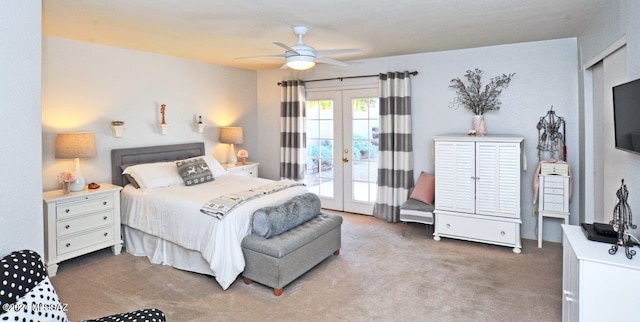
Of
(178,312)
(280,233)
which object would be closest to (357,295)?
(280,233)

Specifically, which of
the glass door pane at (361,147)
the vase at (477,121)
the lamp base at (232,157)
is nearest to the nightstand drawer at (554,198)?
the vase at (477,121)

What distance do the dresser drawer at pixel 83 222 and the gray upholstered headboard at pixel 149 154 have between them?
0.63m

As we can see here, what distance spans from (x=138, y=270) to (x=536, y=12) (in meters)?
4.49

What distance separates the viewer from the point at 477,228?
437 cm

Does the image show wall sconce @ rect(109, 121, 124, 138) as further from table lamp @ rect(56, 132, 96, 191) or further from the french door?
the french door

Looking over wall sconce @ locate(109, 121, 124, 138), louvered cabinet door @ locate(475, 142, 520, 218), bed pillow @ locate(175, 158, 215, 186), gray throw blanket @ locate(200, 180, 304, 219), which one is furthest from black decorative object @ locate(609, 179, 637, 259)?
wall sconce @ locate(109, 121, 124, 138)

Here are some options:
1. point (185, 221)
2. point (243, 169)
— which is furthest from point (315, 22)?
point (243, 169)

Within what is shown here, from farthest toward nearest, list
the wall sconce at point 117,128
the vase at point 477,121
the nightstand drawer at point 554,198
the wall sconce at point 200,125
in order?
the wall sconce at point 200,125
the vase at point 477,121
the wall sconce at point 117,128
the nightstand drawer at point 554,198

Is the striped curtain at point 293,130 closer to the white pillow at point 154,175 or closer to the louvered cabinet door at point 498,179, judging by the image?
the white pillow at point 154,175

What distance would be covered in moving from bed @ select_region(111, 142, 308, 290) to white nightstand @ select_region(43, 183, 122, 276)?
200mm

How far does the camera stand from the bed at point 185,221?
3.29 m

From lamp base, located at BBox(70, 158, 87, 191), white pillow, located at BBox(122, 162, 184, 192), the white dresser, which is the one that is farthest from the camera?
white pillow, located at BBox(122, 162, 184, 192)

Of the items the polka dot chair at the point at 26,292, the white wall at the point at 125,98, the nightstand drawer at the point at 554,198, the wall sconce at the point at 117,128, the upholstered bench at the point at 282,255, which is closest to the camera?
the polka dot chair at the point at 26,292

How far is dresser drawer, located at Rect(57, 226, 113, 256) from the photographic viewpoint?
3.62 m
